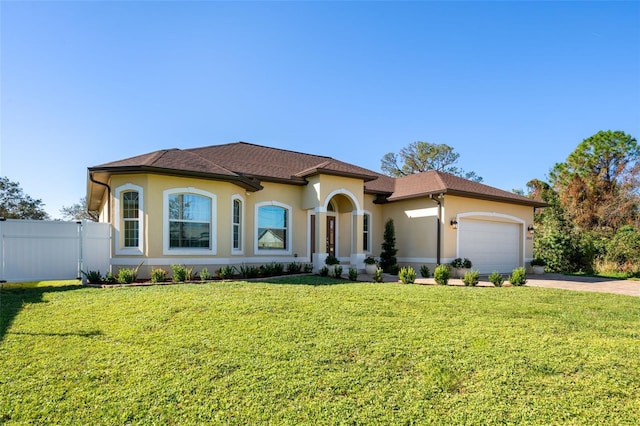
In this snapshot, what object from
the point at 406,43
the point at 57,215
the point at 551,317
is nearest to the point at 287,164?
the point at 406,43

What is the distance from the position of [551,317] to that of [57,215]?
2162 inches

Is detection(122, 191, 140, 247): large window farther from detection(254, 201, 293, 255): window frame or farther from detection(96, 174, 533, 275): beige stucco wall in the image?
detection(254, 201, 293, 255): window frame

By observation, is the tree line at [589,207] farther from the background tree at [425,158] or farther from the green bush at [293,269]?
the green bush at [293,269]

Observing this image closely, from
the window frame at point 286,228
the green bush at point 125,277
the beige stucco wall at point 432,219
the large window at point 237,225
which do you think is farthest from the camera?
the beige stucco wall at point 432,219

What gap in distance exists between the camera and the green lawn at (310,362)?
141 inches

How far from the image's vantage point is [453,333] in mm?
5707

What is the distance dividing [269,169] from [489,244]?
34.8 ft

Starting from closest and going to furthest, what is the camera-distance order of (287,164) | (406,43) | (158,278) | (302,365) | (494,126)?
(302,365)
(158,278)
(406,43)
(287,164)
(494,126)

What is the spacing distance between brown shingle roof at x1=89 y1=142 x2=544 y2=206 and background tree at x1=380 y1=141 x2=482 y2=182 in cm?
2107

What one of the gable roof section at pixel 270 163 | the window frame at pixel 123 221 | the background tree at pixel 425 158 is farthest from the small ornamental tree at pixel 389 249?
the background tree at pixel 425 158

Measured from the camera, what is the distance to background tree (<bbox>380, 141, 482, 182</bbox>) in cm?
3972

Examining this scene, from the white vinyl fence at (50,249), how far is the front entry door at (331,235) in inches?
334

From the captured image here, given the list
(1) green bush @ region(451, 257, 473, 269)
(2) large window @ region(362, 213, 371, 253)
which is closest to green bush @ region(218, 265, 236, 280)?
(2) large window @ region(362, 213, 371, 253)

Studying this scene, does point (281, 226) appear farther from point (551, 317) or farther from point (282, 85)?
point (551, 317)
